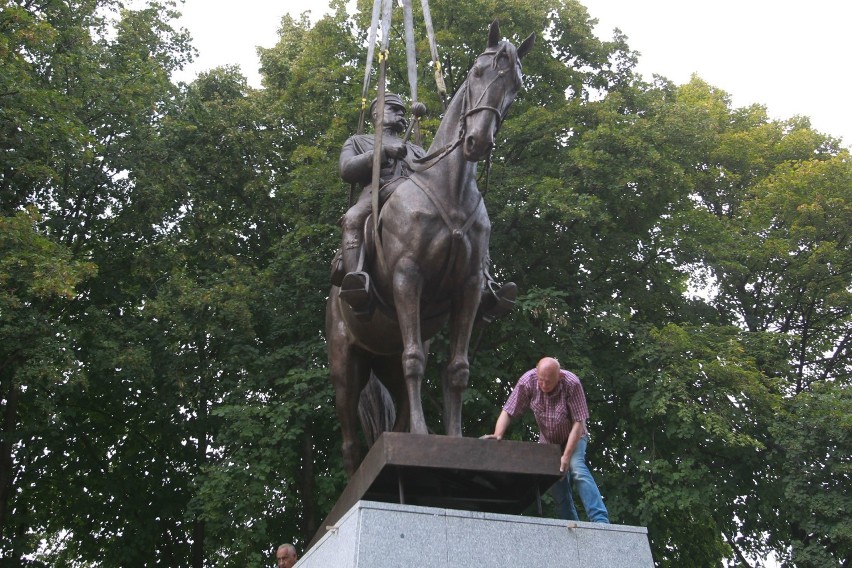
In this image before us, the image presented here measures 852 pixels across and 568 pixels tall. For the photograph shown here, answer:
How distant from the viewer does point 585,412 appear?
5.95m

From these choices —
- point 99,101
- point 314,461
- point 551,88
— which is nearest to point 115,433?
point 314,461

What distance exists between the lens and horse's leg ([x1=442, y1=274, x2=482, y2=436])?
683 centimetres

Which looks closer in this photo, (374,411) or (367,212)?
(367,212)

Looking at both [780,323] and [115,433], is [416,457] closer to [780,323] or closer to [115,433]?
[115,433]

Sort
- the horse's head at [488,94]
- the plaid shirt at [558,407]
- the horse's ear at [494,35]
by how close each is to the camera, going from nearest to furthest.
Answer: the plaid shirt at [558,407]
the horse's head at [488,94]
the horse's ear at [494,35]

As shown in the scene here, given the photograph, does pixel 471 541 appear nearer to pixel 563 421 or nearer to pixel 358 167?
pixel 563 421

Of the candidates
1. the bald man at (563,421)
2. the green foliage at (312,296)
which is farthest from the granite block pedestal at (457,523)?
the green foliage at (312,296)

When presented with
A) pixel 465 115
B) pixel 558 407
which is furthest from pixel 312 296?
pixel 558 407

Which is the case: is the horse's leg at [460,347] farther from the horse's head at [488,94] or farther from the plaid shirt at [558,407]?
the horse's head at [488,94]

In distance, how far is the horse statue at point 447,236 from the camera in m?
6.58

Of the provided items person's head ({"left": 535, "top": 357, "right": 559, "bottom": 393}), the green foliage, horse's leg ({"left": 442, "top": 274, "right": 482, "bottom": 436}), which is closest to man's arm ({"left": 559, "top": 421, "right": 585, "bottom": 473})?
person's head ({"left": 535, "top": 357, "right": 559, "bottom": 393})

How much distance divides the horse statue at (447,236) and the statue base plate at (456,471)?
44cm

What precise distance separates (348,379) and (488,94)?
274cm

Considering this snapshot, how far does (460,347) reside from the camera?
22.5 ft
